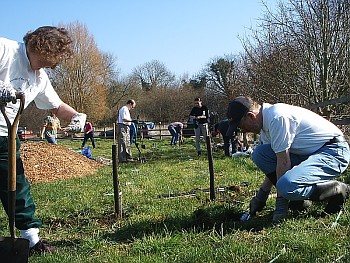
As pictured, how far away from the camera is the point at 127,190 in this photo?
693 cm

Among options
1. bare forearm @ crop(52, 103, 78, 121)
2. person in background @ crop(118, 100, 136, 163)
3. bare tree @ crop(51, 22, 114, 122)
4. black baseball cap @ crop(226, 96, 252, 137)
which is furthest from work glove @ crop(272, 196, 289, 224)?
bare tree @ crop(51, 22, 114, 122)

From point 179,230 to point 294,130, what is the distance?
136 cm

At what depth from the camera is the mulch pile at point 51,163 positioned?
1038 cm

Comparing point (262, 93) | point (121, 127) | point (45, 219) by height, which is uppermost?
point (262, 93)

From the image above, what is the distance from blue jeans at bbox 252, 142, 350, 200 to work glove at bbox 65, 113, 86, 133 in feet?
5.69

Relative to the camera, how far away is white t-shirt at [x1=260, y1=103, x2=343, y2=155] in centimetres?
381

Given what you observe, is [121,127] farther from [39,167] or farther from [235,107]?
[235,107]

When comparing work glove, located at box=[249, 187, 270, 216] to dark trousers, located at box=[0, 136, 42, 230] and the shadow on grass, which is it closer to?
the shadow on grass

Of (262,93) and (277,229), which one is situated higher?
(262,93)

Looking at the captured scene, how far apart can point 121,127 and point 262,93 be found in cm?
550

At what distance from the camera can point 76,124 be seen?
12.3ft

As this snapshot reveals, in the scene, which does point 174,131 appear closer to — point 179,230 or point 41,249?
point 179,230

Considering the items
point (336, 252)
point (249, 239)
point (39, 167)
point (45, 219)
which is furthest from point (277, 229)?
point (39, 167)

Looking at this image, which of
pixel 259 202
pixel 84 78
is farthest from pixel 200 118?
pixel 84 78
